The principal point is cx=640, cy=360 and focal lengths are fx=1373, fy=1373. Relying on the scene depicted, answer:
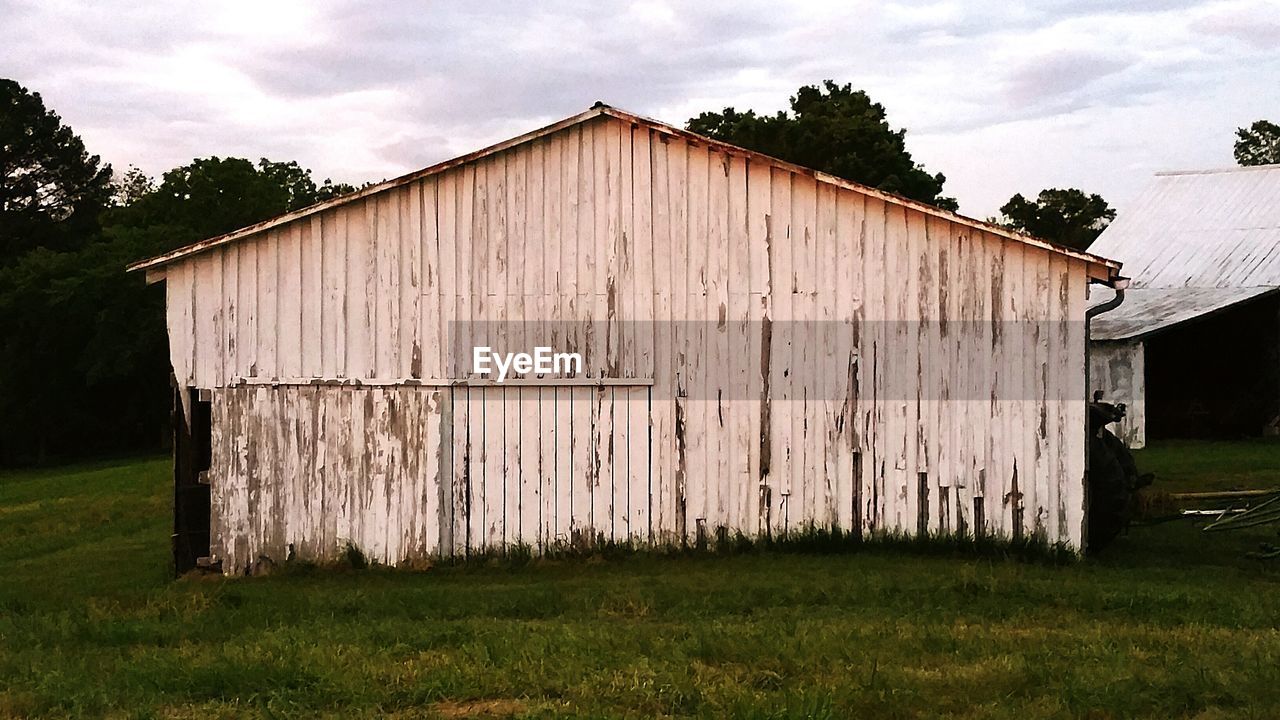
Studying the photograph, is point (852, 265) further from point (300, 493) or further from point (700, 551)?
point (300, 493)

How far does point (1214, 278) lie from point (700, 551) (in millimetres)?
23864

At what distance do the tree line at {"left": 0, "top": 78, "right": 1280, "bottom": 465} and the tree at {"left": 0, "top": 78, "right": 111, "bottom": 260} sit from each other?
6cm

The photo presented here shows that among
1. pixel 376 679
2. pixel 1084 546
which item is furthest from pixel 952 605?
pixel 376 679

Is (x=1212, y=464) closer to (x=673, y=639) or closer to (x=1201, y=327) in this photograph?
(x=1201, y=327)

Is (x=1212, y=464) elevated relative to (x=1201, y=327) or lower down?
lower down

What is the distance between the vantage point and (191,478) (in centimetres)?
1468

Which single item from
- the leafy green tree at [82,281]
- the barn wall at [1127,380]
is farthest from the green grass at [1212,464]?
the leafy green tree at [82,281]

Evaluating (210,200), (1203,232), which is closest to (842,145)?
(1203,232)

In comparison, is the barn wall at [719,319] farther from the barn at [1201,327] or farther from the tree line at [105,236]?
the tree line at [105,236]

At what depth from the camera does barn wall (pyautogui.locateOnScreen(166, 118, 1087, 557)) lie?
13789 millimetres

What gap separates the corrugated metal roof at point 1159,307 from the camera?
29766mm

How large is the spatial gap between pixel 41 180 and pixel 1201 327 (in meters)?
49.8

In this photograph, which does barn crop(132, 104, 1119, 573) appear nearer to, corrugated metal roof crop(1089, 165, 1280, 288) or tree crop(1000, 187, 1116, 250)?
corrugated metal roof crop(1089, 165, 1280, 288)

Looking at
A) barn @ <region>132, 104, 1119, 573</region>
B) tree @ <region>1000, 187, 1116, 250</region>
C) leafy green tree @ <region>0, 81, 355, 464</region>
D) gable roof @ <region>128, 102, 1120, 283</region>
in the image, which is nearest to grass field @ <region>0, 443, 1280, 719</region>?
barn @ <region>132, 104, 1119, 573</region>
